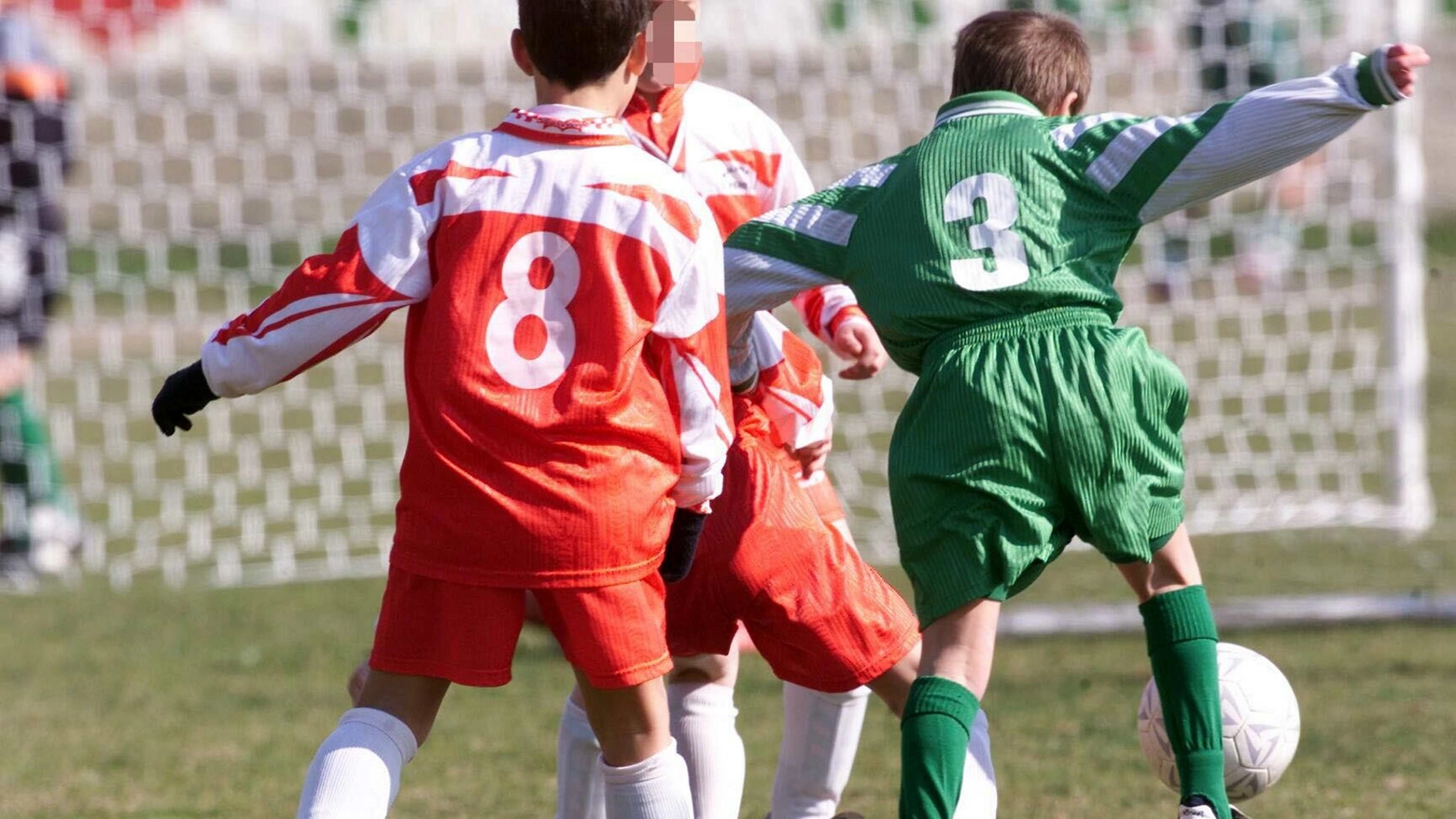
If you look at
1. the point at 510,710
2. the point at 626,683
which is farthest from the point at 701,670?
the point at 510,710

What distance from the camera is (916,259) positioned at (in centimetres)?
269

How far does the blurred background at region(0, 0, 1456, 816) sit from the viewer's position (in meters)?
4.07

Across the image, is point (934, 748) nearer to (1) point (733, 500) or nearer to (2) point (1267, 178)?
(1) point (733, 500)

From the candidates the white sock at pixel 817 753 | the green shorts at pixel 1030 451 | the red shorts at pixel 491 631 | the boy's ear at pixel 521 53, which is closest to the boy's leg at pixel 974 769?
the green shorts at pixel 1030 451

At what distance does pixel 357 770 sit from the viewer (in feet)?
7.72

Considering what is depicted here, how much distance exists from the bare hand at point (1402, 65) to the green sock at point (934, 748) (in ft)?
3.47

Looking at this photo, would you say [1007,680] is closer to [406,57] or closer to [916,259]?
[916,259]

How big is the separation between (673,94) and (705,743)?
42.7 inches

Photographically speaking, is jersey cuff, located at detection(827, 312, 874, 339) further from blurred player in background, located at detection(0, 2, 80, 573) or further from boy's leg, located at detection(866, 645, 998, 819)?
blurred player in background, located at detection(0, 2, 80, 573)

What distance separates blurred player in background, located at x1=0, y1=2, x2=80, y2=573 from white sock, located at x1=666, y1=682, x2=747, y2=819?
164 inches

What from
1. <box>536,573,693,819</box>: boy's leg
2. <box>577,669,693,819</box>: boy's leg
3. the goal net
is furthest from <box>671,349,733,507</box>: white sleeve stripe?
the goal net

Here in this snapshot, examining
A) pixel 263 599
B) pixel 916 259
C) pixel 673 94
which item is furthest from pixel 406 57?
pixel 916 259

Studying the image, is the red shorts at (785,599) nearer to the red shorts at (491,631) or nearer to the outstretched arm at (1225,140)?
the red shorts at (491,631)

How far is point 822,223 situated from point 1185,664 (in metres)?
0.88
